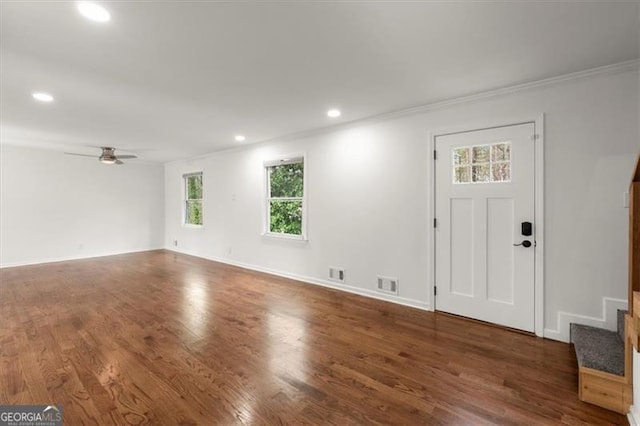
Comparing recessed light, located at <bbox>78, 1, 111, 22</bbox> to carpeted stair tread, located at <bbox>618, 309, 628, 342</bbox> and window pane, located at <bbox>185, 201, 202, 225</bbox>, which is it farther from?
window pane, located at <bbox>185, 201, 202, 225</bbox>

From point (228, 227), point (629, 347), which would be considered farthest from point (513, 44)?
point (228, 227)

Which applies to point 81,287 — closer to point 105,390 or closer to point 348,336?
point 105,390

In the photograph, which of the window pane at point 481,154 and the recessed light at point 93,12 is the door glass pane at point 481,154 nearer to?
the window pane at point 481,154

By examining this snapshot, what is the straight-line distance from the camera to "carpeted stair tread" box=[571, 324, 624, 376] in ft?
6.30

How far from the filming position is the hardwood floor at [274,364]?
1780 mm

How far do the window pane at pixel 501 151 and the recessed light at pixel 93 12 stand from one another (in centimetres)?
345

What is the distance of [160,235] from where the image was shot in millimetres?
8234

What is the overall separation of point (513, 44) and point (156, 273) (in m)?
6.08

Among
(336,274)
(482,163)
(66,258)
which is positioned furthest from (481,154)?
(66,258)

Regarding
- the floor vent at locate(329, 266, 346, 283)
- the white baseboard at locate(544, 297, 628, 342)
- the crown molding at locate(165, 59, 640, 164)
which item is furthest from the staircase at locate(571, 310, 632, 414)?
the floor vent at locate(329, 266, 346, 283)

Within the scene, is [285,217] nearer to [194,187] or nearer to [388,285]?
[388,285]

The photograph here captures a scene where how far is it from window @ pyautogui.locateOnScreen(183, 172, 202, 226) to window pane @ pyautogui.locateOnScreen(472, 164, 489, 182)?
612cm

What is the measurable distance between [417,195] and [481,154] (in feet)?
2.67

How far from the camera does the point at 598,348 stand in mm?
2131
